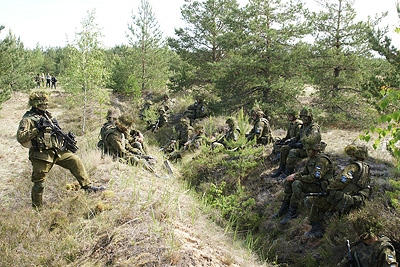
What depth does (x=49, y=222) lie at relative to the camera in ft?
12.3

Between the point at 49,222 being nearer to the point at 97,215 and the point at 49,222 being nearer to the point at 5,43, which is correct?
the point at 97,215

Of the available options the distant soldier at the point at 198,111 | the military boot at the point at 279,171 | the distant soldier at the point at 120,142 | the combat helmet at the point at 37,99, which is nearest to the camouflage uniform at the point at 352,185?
the military boot at the point at 279,171

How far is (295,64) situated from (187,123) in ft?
19.5

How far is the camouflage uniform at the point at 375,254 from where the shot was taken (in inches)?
114

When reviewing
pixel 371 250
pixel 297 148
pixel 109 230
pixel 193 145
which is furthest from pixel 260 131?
pixel 109 230

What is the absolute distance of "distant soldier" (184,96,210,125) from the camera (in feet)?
44.5

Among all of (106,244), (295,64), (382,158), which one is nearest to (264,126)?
(382,158)

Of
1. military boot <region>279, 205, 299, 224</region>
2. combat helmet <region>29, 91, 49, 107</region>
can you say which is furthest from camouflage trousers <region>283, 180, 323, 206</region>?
combat helmet <region>29, 91, 49, 107</region>

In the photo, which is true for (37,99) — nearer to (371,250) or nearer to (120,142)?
(120,142)

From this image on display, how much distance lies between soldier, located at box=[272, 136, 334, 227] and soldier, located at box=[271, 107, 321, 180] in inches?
14.3

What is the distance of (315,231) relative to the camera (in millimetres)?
4520

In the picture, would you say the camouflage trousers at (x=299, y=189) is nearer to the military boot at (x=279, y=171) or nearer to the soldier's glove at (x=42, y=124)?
the military boot at (x=279, y=171)

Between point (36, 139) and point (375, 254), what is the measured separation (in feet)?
16.5

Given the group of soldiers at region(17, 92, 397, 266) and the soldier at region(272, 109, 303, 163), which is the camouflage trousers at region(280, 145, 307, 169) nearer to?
the group of soldiers at region(17, 92, 397, 266)
